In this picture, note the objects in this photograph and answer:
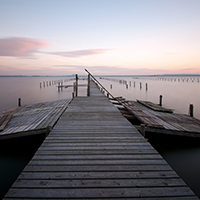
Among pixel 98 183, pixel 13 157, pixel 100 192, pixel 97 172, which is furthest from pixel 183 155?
pixel 13 157

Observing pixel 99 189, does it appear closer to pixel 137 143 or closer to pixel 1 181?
pixel 137 143

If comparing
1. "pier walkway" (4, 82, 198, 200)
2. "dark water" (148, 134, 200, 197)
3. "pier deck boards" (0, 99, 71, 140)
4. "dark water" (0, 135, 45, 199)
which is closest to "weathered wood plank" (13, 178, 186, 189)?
"pier walkway" (4, 82, 198, 200)

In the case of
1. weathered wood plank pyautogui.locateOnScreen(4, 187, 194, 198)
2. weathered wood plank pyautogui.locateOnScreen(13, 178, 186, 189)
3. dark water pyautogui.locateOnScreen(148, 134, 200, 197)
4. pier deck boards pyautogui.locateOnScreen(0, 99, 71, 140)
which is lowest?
dark water pyautogui.locateOnScreen(148, 134, 200, 197)

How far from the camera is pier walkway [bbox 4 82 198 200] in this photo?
2.53m

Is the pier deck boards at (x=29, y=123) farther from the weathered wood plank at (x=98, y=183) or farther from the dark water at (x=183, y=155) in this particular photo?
the dark water at (x=183, y=155)

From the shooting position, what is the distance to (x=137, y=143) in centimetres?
432

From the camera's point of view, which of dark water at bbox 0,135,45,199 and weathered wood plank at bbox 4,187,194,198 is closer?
weathered wood plank at bbox 4,187,194,198

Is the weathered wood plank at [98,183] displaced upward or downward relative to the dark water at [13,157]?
upward

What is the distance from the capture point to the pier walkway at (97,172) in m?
2.53

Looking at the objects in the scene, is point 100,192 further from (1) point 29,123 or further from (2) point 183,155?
(1) point 29,123

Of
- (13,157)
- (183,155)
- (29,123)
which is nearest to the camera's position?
(13,157)

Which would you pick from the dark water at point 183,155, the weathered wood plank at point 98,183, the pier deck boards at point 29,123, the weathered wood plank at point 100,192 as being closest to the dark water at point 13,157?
the pier deck boards at point 29,123

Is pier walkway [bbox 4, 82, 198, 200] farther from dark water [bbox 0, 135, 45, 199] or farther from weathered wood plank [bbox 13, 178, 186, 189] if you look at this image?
dark water [bbox 0, 135, 45, 199]

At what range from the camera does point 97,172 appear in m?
3.04
